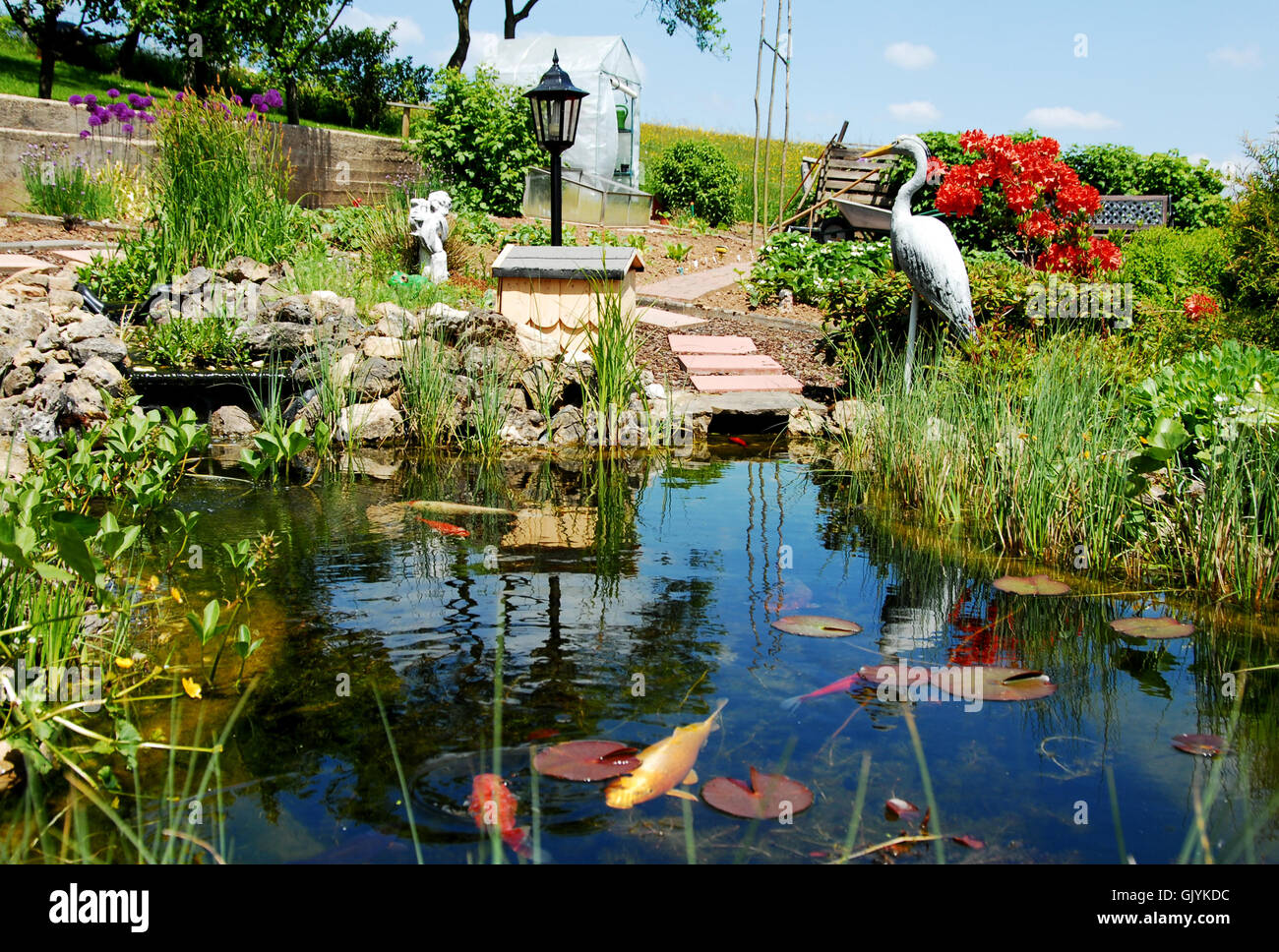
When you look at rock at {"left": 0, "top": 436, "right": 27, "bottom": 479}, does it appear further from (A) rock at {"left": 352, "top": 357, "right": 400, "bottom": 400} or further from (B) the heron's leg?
(B) the heron's leg

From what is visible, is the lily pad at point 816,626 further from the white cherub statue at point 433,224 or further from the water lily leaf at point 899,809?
the white cherub statue at point 433,224

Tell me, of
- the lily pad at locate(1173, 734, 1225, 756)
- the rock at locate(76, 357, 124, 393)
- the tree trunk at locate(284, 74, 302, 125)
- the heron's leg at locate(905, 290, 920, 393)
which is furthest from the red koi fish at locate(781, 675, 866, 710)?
the tree trunk at locate(284, 74, 302, 125)

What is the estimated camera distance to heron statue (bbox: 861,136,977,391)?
600 centimetres

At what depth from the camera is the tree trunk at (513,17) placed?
898 inches

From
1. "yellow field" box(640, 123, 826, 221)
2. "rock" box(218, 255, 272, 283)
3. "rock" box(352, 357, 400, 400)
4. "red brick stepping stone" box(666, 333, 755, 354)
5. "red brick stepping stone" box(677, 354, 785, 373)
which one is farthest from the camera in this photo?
"yellow field" box(640, 123, 826, 221)

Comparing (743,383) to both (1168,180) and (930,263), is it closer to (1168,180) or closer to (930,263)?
(930,263)

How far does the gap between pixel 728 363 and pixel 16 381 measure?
4820 millimetres

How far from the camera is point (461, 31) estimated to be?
74.1ft

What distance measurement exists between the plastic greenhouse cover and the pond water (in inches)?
501

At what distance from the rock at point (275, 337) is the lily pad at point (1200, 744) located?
17.5 ft

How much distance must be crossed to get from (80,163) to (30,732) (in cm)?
1012

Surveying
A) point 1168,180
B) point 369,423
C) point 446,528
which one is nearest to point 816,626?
point 446,528
